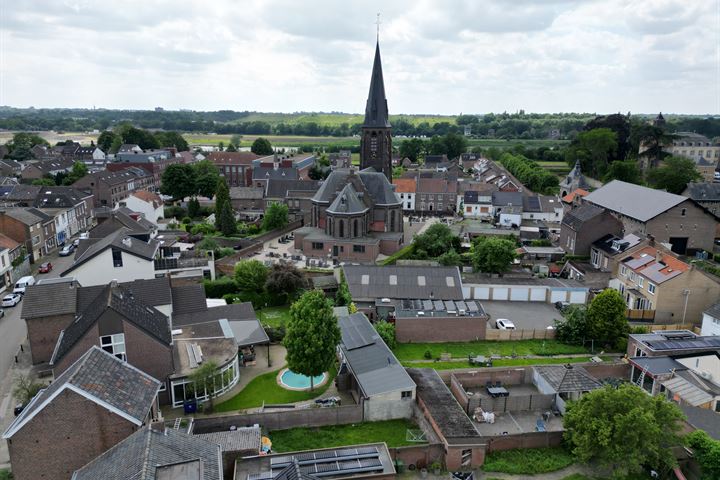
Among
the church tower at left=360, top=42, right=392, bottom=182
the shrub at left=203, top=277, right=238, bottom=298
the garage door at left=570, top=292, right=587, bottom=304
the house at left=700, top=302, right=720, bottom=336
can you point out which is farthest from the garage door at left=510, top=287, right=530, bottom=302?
the church tower at left=360, top=42, right=392, bottom=182

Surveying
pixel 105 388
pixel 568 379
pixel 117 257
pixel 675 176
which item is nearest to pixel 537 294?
pixel 568 379

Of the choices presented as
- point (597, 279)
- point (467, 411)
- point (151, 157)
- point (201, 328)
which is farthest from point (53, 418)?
point (151, 157)

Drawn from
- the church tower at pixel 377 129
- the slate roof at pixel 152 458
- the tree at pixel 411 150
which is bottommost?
the slate roof at pixel 152 458

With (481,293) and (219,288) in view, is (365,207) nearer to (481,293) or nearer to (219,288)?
(481,293)

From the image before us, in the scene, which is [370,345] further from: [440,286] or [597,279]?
[597,279]

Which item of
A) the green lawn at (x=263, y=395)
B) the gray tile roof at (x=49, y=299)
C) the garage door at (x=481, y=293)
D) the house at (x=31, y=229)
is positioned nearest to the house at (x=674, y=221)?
the garage door at (x=481, y=293)

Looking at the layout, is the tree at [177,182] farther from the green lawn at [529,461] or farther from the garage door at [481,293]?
the green lawn at [529,461]

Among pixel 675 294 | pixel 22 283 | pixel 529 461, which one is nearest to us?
pixel 529 461
